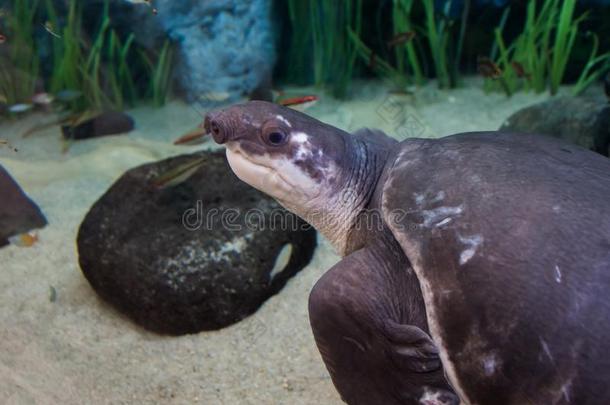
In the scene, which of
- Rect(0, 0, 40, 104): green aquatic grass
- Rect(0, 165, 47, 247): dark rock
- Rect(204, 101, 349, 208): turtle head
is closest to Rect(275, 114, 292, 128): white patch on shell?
Rect(204, 101, 349, 208): turtle head

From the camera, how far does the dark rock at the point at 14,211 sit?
351 cm

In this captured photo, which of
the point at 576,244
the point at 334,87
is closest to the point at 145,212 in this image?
the point at 576,244

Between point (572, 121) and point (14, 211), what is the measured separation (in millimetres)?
4016

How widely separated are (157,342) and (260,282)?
0.67 m

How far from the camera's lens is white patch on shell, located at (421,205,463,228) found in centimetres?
176

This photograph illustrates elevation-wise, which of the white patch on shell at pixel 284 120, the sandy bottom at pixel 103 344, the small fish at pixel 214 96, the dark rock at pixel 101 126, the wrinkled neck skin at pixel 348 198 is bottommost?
the sandy bottom at pixel 103 344

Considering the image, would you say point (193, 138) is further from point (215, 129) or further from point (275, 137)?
point (275, 137)

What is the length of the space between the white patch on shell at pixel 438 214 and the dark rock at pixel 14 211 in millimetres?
2999

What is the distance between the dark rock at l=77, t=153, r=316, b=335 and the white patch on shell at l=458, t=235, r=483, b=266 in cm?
152

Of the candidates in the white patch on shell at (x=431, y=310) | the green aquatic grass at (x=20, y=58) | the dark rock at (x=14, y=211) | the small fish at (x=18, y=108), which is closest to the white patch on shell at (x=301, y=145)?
the white patch on shell at (x=431, y=310)

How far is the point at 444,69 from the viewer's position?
19.8 feet

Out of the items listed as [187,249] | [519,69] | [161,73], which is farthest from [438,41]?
[187,249]

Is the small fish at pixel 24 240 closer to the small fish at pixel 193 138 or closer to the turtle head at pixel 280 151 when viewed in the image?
the small fish at pixel 193 138

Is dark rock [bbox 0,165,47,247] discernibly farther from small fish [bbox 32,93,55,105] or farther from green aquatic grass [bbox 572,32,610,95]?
green aquatic grass [bbox 572,32,610,95]
